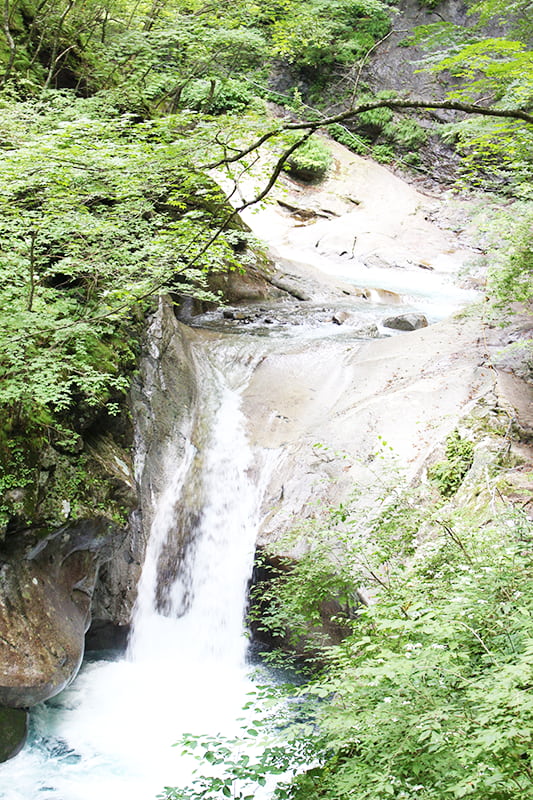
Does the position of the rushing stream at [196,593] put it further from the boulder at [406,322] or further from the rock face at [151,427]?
the boulder at [406,322]

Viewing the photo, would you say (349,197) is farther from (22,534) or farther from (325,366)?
(22,534)

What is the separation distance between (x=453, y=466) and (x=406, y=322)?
5885mm

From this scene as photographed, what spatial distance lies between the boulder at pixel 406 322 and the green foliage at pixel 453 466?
17.8 feet

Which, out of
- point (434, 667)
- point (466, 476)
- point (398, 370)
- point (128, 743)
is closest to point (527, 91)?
point (466, 476)

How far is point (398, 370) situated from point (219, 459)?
Answer: 3.08m

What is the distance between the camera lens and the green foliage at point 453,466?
19.8ft

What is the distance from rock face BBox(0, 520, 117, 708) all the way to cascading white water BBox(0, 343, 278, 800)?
655 millimetres

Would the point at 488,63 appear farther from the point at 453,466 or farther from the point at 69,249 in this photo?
the point at 69,249

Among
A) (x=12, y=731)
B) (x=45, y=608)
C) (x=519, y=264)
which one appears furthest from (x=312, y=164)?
(x=12, y=731)

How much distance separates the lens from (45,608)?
17.1 ft

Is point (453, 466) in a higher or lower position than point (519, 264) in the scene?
lower

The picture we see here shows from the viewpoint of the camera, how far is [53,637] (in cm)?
511

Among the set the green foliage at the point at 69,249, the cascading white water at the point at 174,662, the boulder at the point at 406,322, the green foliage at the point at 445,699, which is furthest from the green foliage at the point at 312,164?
the green foliage at the point at 445,699

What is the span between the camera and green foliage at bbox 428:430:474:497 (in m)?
6.04
